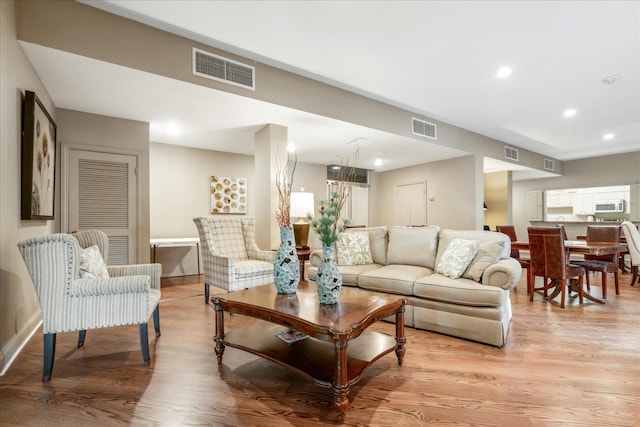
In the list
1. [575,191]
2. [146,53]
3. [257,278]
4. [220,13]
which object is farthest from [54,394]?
[575,191]

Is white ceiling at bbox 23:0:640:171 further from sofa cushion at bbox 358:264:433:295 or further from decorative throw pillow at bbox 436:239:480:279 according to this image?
sofa cushion at bbox 358:264:433:295

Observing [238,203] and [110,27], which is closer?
[110,27]

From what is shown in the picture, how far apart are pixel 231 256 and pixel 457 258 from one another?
8.58 ft

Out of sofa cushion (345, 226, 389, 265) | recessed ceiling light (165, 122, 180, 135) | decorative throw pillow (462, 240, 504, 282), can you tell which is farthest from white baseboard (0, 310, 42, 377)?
decorative throw pillow (462, 240, 504, 282)

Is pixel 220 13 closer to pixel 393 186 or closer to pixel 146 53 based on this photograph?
pixel 146 53

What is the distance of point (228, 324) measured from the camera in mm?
3143

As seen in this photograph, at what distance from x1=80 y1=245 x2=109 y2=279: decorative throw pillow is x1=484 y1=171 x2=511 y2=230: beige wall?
8.78m

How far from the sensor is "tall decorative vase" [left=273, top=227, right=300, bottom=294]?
2.32m

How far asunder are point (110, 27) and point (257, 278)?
2.78 metres

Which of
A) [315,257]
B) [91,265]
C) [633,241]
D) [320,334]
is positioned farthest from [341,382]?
[633,241]

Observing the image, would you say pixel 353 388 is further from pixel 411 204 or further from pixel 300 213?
pixel 411 204

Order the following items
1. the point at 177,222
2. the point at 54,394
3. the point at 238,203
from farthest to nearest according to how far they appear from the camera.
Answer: the point at 238,203, the point at 177,222, the point at 54,394

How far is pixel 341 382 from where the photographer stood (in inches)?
63.5

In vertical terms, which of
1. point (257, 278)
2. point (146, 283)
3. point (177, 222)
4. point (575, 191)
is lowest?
point (257, 278)
